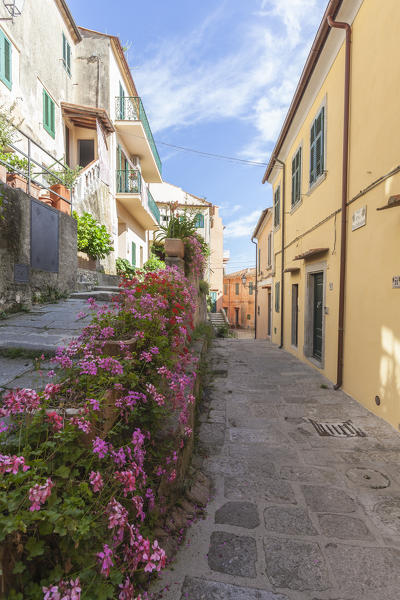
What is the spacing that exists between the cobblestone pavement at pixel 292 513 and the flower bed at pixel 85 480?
1.43ft

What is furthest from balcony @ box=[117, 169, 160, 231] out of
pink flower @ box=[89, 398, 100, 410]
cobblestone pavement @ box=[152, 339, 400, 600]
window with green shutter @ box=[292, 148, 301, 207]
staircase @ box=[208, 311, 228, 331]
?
pink flower @ box=[89, 398, 100, 410]

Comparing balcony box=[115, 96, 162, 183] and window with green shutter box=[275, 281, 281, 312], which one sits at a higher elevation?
balcony box=[115, 96, 162, 183]

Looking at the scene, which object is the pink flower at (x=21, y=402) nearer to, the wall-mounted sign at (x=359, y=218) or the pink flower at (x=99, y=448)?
the pink flower at (x=99, y=448)

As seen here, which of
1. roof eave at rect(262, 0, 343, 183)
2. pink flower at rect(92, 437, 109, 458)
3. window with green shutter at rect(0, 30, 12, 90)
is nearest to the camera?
pink flower at rect(92, 437, 109, 458)

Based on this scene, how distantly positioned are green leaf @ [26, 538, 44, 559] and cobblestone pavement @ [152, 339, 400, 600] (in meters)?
0.89

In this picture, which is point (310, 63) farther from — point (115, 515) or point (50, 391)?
point (115, 515)

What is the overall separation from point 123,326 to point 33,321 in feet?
6.60

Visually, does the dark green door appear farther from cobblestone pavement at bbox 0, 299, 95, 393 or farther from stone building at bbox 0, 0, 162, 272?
stone building at bbox 0, 0, 162, 272

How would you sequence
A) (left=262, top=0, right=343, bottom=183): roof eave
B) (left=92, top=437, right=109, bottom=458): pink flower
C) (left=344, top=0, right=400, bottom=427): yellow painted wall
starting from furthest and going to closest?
(left=262, top=0, right=343, bottom=183): roof eave
(left=344, top=0, right=400, bottom=427): yellow painted wall
(left=92, top=437, right=109, bottom=458): pink flower

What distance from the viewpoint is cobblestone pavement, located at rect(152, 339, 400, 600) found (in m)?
1.58

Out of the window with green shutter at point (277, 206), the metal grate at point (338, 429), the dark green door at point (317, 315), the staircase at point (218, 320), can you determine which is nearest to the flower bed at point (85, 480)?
the metal grate at point (338, 429)

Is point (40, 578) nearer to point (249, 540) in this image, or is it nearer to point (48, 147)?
point (249, 540)

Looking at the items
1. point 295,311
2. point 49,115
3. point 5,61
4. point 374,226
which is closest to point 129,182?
point 49,115

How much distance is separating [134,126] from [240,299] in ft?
89.4
